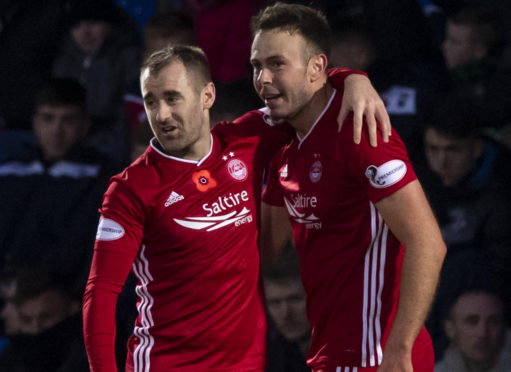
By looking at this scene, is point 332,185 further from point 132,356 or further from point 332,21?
point 332,21

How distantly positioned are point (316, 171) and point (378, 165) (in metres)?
0.28

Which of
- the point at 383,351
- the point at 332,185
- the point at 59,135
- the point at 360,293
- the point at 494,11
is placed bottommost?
the point at 383,351

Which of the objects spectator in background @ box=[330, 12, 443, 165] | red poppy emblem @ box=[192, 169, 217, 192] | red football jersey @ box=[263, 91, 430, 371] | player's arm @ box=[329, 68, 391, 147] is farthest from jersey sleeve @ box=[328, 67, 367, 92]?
spectator in background @ box=[330, 12, 443, 165]

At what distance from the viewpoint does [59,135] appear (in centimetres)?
565

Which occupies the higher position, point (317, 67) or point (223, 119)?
point (223, 119)

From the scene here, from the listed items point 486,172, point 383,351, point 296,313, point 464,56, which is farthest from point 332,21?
point 383,351

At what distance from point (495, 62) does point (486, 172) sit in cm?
Answer: 70

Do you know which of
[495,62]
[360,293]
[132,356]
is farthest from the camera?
[495,62]

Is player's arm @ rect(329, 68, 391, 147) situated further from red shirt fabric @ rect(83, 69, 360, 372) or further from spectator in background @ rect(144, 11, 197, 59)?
spectator in background @ rect(144, 11, 197, 59)

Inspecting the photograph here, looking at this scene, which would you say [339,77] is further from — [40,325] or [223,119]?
[40,325]

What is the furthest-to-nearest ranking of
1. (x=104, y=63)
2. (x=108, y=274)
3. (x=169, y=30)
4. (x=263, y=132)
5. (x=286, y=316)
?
(x=104, y=63)
(x=169, y=30)
(x=286, y=316)
(x=263, y=132)
(x=108, y=274)

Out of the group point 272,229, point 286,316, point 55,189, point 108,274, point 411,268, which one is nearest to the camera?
point 411,268

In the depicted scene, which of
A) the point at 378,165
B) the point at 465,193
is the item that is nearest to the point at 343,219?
the point at 378,165

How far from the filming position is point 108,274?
3.04 metres
